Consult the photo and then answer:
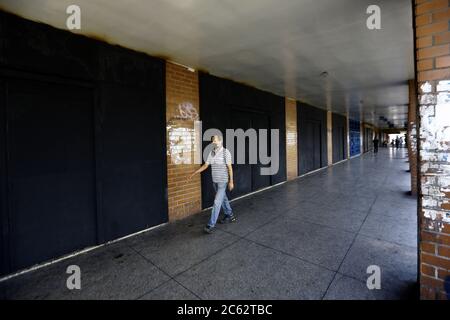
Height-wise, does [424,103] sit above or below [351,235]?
above

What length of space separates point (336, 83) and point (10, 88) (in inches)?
279

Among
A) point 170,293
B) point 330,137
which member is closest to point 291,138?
point 330,137

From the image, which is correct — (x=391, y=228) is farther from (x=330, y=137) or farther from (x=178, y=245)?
(x=330, y=137)

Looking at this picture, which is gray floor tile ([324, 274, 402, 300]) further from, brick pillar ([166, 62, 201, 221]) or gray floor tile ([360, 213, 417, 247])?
brick pillar ([166, 62, 201, 221])

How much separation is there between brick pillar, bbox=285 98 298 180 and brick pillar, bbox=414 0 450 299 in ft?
21.6

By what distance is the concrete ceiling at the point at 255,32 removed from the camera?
8.63ft

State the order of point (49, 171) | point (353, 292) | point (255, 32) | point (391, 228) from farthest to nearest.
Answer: point (391, 228)
point (255, 32)
point (49, 171)
point (353, 292)

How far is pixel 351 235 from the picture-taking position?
11.7 feet

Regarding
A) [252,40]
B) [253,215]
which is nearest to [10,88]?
[252,40]

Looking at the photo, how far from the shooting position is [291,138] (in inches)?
342

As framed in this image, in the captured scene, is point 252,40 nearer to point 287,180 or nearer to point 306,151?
point 287,180

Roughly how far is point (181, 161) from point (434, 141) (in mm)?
3900

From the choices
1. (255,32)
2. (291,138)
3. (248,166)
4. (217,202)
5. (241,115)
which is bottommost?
(217,202)

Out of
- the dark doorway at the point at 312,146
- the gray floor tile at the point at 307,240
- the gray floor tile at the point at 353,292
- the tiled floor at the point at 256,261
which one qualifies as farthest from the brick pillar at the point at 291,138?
the gray floor tile at the point at 353,292
